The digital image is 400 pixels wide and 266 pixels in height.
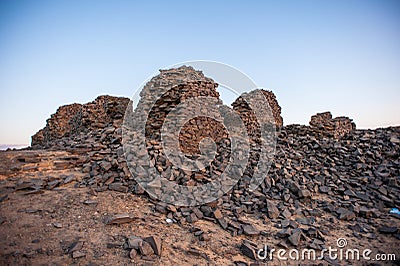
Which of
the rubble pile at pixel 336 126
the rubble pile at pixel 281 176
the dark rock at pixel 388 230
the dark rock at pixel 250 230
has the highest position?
the rubble pile at pixel 336 126

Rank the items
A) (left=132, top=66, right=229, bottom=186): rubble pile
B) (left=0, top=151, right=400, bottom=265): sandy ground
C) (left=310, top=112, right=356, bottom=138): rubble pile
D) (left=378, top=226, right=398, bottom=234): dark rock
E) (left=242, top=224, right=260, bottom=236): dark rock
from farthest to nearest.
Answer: (left=310, top=112, right=356, bottom=138): rubble pile → (left=132, top=66, right=229, bottom=186): rubble pile → (left=378, top=226, right=398, bottom=234): dark rock → (left=242, top=224, right=260, bottom=236): dark rock → (left=0, top=151, right=400, bottom=265): sandy ground

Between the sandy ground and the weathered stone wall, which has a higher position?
the weathered stone wall

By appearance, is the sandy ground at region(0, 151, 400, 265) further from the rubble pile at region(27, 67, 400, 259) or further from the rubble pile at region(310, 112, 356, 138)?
the rubble pile at region(310, 112, 356, 138)

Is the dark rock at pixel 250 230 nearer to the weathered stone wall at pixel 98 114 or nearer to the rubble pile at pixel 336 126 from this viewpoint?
the weathered stone wall at pixel 98 114

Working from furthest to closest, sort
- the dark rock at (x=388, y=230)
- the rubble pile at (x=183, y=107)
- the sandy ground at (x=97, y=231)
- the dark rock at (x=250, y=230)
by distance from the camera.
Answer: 1. the rubble pile at (x=183, y=107)
2. the dark rock at (x=388, y=230)
3. the dark rock at (x=250, y=230)
4. the sandy ground at (x=97, y=231)

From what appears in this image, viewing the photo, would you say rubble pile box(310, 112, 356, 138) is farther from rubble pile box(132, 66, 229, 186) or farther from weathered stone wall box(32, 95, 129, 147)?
weathered stone wall box(32, 95, 129, 147)

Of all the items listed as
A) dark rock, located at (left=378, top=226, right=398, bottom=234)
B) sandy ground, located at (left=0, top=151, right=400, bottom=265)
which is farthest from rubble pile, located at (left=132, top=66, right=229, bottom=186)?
Result: dark rock, located at (left=378, top=226, right=398, bottom=234)

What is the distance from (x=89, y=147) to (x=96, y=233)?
151 inches

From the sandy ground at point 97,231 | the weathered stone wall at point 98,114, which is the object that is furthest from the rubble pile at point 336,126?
the weathered stone wall at point 98,114

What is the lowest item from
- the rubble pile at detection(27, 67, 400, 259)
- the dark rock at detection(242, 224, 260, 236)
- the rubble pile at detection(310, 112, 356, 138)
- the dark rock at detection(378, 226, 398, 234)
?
the dark rock at detection(378, 226, 398, 234)

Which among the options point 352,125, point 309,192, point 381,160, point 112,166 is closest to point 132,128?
point 112,166

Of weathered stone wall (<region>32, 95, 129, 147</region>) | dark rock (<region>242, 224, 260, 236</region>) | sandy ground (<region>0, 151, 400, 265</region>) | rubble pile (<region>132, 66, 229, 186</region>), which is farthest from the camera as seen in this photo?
weathered stone wall (<region>32, 95, 129, 147</region>)

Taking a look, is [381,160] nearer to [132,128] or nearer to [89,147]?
[132,128]

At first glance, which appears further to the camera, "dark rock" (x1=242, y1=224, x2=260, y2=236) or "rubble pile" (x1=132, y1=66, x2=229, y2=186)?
"rubble pile" (x1=132, y1=66, x2=229, y2=186)
